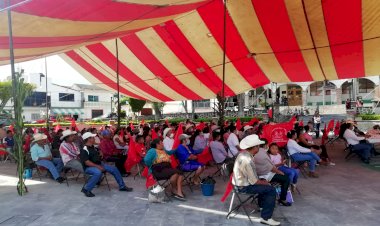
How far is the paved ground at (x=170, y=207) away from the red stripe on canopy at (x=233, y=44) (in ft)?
13.0

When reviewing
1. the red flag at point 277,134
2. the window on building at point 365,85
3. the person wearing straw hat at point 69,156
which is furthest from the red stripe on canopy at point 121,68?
the window on building at point 365,85

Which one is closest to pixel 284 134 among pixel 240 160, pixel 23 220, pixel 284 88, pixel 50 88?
pixel 240 160

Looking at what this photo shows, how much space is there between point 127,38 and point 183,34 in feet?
5.81

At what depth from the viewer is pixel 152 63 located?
32.6 ft

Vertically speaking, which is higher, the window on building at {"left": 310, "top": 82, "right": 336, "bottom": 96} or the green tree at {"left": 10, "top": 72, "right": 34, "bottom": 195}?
the window on building at {"left": 310, "top": 82, "right": 336, "bottom": 96}

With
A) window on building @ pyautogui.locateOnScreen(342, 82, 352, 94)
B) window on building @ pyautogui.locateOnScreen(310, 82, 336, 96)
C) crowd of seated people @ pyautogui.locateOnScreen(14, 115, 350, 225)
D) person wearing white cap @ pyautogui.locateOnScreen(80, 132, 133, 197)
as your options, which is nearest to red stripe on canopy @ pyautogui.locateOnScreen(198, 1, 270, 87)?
crowd of seated people @ pyautogui.locateOnScreen(14, 115, 350, 225)

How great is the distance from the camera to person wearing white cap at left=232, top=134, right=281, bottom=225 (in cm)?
375

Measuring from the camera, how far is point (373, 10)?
5996 mm

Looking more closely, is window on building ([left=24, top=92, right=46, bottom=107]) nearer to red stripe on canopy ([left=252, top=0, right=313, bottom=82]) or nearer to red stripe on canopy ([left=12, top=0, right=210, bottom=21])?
red stripe on canopy ([left=252, top=0, right=313, bottom=82])

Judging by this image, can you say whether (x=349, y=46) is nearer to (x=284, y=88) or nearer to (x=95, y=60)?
(x=95, y=60)

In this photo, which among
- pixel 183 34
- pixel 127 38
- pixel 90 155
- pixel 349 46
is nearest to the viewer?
pixel 90 155

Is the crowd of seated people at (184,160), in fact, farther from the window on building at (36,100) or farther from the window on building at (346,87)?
the window on building at (36,100)

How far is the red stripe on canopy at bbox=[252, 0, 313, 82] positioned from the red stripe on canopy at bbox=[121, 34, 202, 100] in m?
3.59

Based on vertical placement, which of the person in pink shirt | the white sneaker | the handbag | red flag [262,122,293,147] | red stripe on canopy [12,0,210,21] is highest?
red stripe on canopy [12,0,210,21]
